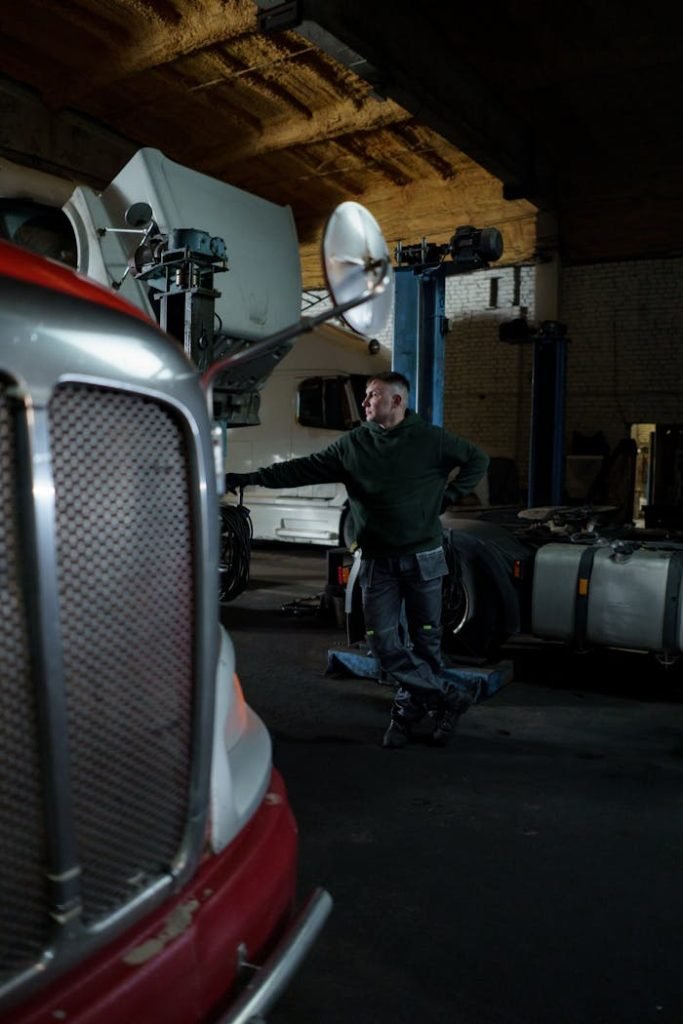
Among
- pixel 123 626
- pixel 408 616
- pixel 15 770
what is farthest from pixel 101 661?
pixel 408 616

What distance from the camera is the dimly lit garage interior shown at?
2455 mm

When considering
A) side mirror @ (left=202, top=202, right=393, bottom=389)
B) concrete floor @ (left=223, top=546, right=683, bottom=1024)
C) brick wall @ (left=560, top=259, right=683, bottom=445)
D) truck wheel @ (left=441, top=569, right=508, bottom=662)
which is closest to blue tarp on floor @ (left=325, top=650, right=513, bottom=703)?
concrete floor @ (left=223, top=546, right=683, bottom=1024)

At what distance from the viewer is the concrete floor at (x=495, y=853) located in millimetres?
2178

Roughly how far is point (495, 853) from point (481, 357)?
11829 mm

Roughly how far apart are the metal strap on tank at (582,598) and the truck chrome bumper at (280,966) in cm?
373

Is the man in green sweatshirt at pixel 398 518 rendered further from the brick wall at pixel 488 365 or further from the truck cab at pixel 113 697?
the brick wall at pixel 488 365

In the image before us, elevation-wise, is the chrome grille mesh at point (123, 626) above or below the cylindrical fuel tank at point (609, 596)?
above

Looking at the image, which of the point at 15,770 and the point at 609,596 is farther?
the point at 609,596

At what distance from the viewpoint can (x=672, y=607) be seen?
15.4ft

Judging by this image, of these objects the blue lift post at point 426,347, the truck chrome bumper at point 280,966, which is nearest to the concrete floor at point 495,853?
the truck chrome bumper at point 280,966

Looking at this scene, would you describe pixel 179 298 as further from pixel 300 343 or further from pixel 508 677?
pixel 300 343

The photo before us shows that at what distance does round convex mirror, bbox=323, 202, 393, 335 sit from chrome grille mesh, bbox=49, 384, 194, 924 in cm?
50

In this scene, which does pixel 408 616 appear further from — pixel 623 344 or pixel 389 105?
pixel 623 344

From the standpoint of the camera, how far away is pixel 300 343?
1169 cm
